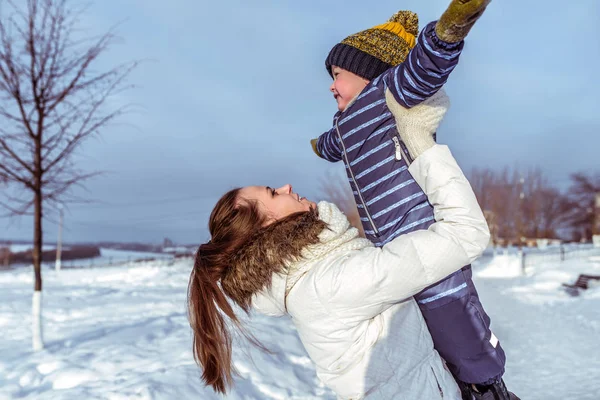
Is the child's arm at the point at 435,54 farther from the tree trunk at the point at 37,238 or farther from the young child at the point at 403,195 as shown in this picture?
the tree trunk at the point at 37,238

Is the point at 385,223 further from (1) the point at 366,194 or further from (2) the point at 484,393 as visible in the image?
(2) the point at 484,393

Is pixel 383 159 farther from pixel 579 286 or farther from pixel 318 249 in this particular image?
pixel 579 286

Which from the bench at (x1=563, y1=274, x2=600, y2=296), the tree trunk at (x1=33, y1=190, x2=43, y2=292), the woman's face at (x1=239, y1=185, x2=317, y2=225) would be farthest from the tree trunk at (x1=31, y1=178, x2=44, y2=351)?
the bench at (x1=563, y1=274, x2=600, y2=296)

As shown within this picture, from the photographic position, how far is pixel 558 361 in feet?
23.2

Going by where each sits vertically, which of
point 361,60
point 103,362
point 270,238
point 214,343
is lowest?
point 103,362

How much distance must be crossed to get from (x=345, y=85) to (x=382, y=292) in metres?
1.07

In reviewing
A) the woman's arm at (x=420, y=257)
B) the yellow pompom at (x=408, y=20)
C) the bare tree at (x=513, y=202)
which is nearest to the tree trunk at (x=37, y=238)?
the yellow pompom at (x=408, y=20)

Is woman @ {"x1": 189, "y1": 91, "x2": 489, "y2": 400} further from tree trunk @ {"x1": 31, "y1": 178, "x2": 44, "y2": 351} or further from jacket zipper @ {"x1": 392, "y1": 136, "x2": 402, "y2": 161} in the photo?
tree trunk @ {"x1": 31, "y1": 178, "x2": 44, "y2": 351}

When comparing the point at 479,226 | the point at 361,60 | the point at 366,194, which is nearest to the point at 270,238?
the point at 366,194

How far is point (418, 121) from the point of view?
1.85 metres

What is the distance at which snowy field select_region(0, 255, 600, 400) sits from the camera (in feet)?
15.3

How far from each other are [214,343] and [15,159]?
6.03m

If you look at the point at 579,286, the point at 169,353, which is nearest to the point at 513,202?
the point at 579,286

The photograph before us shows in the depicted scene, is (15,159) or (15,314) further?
(15,314)
